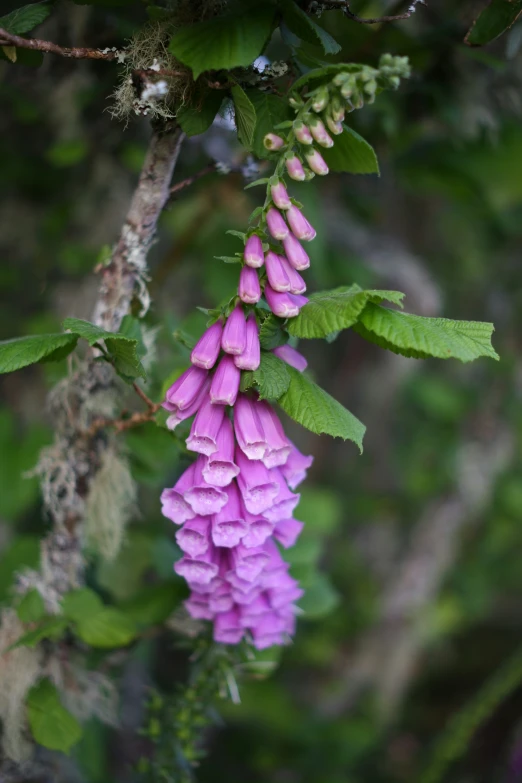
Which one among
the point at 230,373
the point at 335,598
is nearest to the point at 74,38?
the point at 230,373

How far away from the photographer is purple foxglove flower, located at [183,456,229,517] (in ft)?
2.59

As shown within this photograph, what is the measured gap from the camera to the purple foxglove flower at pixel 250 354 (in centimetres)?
76

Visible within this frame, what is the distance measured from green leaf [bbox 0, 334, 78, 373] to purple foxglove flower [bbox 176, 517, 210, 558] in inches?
10.4

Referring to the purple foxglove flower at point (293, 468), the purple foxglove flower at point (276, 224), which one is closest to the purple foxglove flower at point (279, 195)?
the purple foxglove flower at point (276, 224)

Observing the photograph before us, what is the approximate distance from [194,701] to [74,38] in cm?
130

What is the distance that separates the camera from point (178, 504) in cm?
83

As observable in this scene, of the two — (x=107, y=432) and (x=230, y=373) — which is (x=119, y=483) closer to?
(x=107, y=432)

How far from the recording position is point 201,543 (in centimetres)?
82

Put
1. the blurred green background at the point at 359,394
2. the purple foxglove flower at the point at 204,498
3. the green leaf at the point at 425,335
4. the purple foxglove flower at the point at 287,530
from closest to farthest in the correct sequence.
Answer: the green leaf at the point at 425,335 < the purple foxglove flower at the point at 204,498 < the purple foxglove flower at the point at 287,530 < the blurred green background at the point at 359,394

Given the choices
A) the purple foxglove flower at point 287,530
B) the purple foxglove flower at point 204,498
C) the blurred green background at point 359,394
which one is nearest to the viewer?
the purple foxglove flower at point 204,498

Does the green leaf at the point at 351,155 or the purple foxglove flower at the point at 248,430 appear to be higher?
the green leaf at the point at 351,155

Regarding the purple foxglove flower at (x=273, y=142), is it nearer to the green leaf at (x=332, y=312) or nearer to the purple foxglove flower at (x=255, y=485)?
the green leaf at (x=332, y=312)

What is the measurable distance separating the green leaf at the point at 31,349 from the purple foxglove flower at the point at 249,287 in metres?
0.21

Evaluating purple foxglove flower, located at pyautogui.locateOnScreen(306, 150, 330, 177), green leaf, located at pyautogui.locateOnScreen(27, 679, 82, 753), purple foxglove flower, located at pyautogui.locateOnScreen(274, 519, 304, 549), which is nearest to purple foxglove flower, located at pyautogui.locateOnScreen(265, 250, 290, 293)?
purple foxglove flower, located at pyautogui.locateOnScreen(306, 150, 330, 177)
